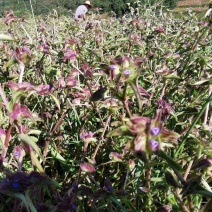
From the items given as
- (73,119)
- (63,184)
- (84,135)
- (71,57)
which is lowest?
(63,184)

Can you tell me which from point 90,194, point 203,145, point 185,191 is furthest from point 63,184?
point 185,191

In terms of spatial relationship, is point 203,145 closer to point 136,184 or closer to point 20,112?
point 136,184

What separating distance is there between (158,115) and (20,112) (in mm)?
337

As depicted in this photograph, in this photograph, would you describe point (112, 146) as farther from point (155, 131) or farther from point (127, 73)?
point (155, 131)

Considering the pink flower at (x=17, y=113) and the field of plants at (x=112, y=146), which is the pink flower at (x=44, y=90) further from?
the pink flower at (x=17, y=113)

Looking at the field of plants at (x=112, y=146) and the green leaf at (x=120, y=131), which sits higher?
the green leaf at (x=120, y=131)

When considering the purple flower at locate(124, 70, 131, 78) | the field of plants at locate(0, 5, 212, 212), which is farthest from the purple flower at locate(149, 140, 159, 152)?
the purple flower at locate(124, 70, 131, 78)

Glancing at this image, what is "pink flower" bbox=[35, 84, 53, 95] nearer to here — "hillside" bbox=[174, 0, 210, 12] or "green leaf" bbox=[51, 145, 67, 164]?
"green leaf" bbox=[51, 145, 67, 164]

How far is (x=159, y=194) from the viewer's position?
1216mm

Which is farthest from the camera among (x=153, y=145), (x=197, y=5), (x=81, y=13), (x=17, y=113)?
(x=197, y=5)

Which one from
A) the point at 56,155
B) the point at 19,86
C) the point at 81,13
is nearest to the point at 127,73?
the point at 19,86

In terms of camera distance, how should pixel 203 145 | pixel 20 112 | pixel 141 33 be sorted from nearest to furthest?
pixel 20 112
pixel 203 145
pixel 141 33

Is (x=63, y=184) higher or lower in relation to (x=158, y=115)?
lower

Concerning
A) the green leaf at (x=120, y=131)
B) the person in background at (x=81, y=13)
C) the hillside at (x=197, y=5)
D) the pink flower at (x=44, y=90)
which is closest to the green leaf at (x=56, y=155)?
the pink flower at (x=44, y=90)
